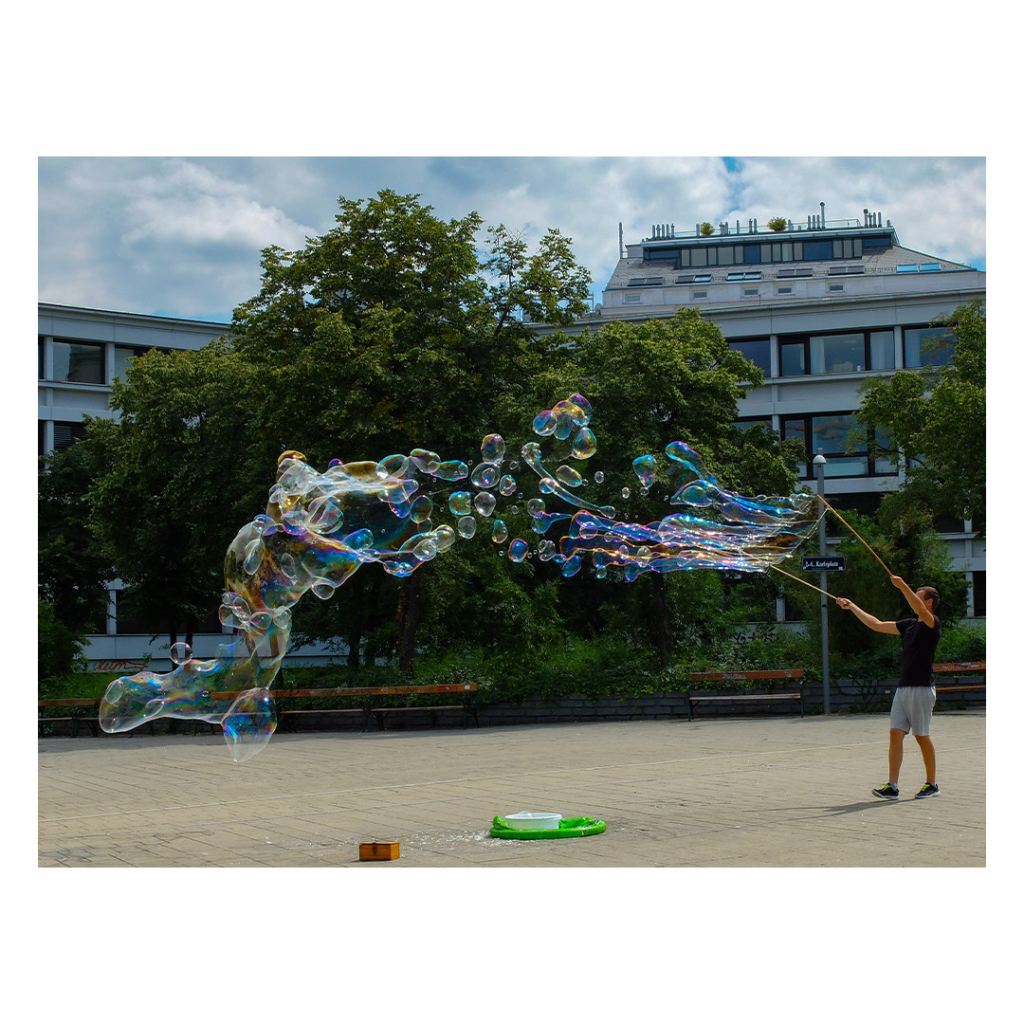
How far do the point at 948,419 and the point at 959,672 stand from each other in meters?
4.36

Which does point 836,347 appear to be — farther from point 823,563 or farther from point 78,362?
point 78,362

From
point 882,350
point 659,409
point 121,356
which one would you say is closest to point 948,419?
point 659,409

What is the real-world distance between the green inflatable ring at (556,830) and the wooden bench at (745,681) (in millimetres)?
11198

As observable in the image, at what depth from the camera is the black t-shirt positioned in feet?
29.3

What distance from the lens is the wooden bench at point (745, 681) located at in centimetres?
1891

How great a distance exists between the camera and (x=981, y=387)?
20.2 metres

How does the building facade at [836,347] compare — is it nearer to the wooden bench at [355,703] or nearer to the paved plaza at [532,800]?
the wooden bench at [355,703]

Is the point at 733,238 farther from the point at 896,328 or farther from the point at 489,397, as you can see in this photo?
the point at 489,397

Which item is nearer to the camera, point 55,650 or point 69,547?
point 55,650

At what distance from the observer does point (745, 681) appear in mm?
19234

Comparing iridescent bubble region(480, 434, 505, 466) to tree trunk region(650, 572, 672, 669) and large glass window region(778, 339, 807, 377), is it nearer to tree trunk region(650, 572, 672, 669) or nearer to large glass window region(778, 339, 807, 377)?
tree trunk region(650, 572, 672, 669)

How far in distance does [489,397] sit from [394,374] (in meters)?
2.00

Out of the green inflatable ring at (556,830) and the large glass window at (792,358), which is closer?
the green inflatable ring at (556,830)

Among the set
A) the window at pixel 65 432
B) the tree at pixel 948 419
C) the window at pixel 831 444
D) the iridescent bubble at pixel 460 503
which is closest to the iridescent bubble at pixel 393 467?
the iridescent bubble at pixel 460 503
